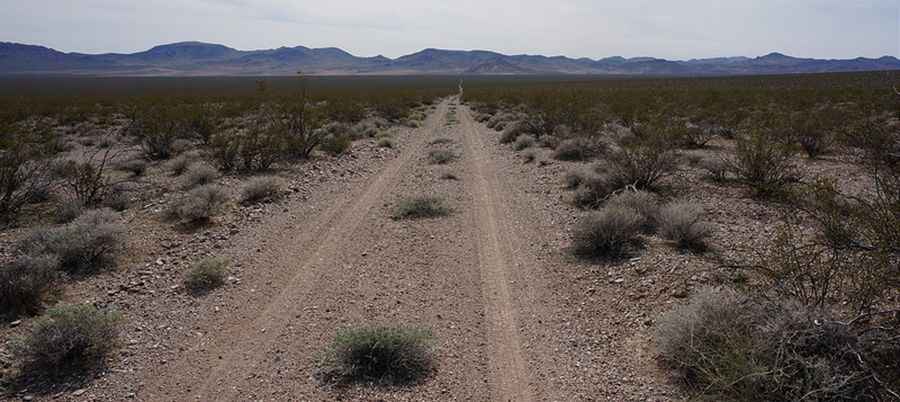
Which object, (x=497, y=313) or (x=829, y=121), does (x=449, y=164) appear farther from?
(x=829, y=121)

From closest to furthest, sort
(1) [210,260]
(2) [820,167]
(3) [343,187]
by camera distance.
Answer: (1) [210,260] → (3) [343,187] → (2) [820,167]

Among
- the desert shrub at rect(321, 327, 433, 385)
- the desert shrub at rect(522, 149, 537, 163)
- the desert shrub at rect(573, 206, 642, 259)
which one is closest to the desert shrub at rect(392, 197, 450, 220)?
the desert shrub at rect(573, 206, 642, 259)

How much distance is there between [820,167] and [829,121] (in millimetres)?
5270

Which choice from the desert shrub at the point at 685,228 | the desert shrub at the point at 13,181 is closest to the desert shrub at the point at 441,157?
the desert shrub at the point at 685,228

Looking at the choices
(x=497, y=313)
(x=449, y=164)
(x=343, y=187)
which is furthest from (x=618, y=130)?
(x=497, y=313)

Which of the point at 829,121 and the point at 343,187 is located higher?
the point at 829,121

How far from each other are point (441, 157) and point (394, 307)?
10.6 meters

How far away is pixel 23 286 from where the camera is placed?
6.11 metres

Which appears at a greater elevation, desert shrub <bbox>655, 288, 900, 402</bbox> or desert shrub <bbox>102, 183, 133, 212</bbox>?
desert shrub <bbox>655, 288, 900, 402</bbox>

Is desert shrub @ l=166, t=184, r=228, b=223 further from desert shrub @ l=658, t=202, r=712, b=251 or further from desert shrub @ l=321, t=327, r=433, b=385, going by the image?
desert shrub @ l=658, t=202, r=712, b=251

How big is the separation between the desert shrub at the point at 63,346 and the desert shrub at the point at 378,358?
2.26 meters

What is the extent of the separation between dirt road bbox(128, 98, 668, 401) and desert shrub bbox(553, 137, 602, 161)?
5.52 meters

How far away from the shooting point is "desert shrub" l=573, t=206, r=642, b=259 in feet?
26.1

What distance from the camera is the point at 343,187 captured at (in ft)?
42.7
